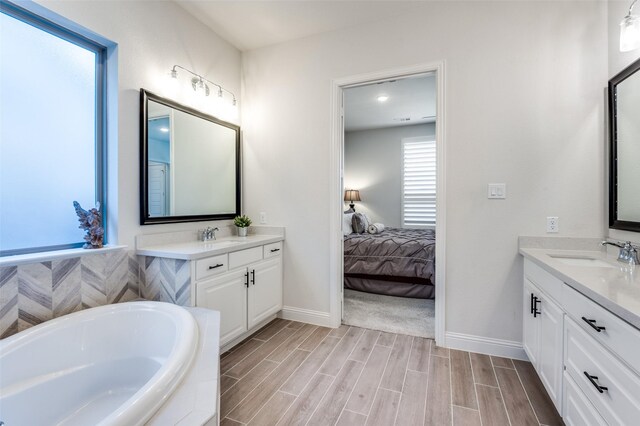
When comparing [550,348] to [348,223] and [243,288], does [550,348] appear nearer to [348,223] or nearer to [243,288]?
[243,288]

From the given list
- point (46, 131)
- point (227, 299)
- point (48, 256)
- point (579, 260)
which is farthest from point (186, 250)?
point (579, 260)

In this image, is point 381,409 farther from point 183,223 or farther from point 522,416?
point 183,223

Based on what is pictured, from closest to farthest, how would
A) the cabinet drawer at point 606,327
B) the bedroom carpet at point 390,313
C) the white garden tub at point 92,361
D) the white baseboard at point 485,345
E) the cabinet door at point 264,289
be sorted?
the cabinet drawer at point 606,327, the white garden tub at point 92,361, the white baseboard at point 485,345, the cabinet door at point 264,289, the bedroom carpet at point 390,313

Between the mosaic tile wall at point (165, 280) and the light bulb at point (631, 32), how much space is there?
2.85 meters

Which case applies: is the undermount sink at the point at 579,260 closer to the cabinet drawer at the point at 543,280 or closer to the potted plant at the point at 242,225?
the cabinet drawer at the point at 543,280

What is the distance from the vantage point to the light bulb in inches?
60.2

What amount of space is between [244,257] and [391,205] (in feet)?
13.5

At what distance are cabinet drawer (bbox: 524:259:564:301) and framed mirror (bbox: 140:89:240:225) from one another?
8.53 feet

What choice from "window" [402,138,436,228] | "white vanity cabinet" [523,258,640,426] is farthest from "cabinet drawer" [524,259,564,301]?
"window" [402,138,436,228]

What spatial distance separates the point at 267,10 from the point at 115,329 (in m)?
2.63

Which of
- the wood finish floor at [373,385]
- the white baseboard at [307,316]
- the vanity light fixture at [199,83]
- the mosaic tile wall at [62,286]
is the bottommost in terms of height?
the wood finish floor at [373,385]

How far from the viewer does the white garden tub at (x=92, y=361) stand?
1220mm

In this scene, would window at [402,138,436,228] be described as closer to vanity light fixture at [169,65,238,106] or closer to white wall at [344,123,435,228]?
white wall at [344,123,435,228]

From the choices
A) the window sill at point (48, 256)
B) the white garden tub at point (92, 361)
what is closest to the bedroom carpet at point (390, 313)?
the white garden tub at point (92, 361)
